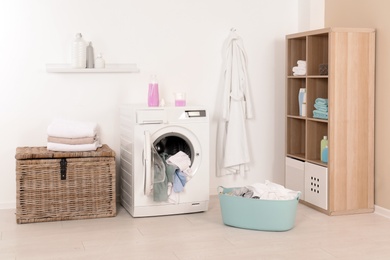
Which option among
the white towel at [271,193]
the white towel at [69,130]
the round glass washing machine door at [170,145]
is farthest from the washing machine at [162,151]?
the white towel at [271,193]

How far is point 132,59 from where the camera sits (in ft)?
17.0

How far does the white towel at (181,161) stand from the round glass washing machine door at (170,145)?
7 cm

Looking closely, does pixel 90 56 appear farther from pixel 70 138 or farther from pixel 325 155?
pixel 325 155

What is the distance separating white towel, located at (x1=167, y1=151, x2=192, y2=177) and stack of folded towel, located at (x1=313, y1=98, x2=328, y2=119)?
1092 mm

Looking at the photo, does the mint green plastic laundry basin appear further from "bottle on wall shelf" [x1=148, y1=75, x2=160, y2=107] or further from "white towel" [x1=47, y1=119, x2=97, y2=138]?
"white towel" [x1=47, y1=119, x2=97, y2=138]

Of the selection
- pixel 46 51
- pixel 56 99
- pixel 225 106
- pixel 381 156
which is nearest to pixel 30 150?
pixel 56 99

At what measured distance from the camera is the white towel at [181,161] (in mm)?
4645

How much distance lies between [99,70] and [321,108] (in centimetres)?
183

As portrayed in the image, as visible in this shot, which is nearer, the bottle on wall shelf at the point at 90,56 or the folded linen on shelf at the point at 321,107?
the folded linen on shelf at the point at 321,107

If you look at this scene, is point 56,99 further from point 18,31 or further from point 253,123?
point 253,123

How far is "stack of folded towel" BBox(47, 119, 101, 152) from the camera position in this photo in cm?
458

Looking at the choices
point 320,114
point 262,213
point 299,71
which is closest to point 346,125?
point 320,114

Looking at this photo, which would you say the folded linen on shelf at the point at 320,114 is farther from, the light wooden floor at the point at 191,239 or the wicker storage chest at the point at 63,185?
the wicker storage chest at the point at 63,185

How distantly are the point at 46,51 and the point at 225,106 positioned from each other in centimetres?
160
